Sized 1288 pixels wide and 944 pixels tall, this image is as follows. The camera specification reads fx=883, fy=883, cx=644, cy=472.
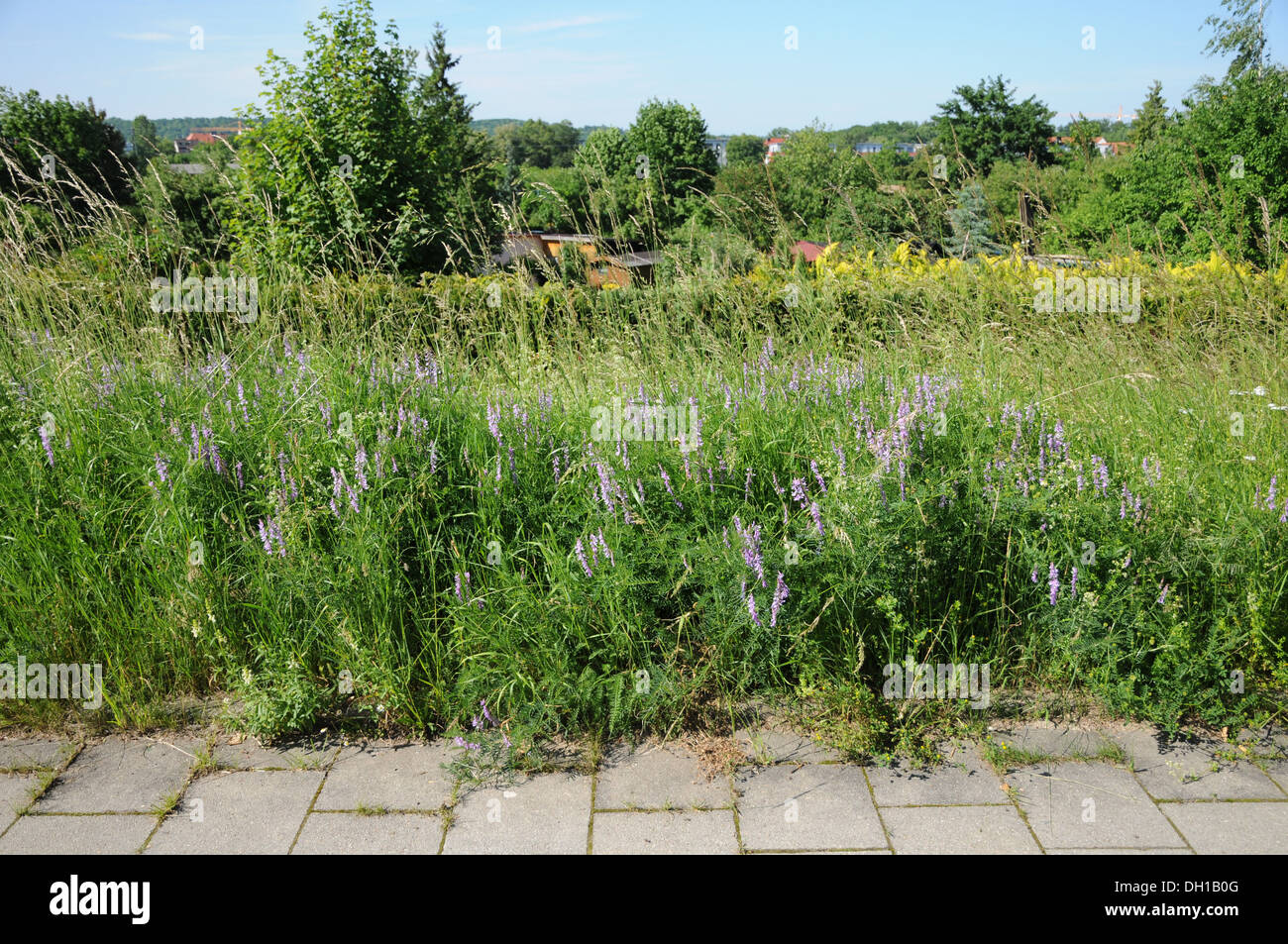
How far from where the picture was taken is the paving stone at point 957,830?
2287mm

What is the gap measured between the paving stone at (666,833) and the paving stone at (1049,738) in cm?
94

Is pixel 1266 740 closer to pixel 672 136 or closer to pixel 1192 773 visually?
pixel 1192 773

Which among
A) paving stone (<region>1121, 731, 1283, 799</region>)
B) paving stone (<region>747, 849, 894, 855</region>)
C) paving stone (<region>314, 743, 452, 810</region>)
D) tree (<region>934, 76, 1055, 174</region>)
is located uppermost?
tree (<region>934, 76, 1055, 174</region>)

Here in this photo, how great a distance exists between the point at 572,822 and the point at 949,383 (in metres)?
2.50

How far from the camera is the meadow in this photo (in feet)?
9.24

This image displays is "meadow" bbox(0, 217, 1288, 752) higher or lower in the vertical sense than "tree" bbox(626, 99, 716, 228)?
lower

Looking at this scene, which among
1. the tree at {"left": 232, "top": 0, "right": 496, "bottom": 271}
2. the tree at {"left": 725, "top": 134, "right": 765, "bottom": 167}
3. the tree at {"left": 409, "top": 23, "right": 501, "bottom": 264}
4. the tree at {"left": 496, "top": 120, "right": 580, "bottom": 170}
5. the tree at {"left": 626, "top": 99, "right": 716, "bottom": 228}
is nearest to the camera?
the tree at {"left": 409, "top": 23, "right": 501, "bottom": 264}

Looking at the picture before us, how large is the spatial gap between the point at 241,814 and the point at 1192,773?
2718mm

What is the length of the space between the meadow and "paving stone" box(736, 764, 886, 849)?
192mm

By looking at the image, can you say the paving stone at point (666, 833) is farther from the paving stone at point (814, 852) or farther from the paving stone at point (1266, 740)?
the paving stone at point (1266, 740)

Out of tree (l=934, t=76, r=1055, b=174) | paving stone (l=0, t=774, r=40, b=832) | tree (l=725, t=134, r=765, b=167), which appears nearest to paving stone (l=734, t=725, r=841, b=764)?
paving stone (l=0, t=774, r=40, b=832)

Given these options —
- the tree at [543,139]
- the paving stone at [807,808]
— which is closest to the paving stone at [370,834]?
the paving stone at [807,808]

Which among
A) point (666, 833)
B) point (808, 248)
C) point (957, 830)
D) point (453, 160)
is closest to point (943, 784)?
point (957, 830)

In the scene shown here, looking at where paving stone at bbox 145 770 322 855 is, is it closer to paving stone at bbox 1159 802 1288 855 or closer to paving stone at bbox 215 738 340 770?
paving stone at bbox 215 738 340 770
